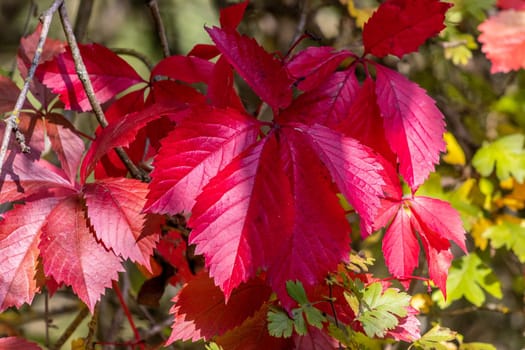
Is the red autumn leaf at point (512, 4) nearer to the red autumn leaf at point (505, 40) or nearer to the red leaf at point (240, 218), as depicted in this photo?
the red autumn leaf at point (505, 40)

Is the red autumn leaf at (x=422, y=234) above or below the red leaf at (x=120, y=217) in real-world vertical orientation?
below

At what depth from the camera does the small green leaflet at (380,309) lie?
0.71 metres

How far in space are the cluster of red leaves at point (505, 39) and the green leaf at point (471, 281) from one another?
0.50 m

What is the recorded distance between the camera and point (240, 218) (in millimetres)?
677

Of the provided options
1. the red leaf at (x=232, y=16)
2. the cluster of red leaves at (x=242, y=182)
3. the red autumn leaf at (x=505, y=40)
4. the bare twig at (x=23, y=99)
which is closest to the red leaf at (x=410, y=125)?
the cluster of red leaves at (x=242, y=182)

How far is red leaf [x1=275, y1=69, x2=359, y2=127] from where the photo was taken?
799mm

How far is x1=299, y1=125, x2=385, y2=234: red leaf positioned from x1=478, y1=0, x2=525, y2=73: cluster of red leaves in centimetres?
81

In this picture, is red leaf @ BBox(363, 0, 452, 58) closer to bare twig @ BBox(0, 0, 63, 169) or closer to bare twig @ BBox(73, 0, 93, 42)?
bare twig @ BBox(0, 0, 63, 169)

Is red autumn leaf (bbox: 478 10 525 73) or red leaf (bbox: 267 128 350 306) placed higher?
red leaf (bbox: 267 128 350 306)

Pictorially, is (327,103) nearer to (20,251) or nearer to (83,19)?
(20,251)

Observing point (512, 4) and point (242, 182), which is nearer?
point (242, 182)

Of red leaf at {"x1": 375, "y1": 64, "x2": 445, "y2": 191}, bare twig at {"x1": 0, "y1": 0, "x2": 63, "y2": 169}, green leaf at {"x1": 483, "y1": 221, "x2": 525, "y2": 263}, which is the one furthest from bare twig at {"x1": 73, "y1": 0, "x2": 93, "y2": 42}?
green leaf at {"x1": 483, "y1": 221, "x2": 525, "y2": 263}

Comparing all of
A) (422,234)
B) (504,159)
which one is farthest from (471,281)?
(422,234)

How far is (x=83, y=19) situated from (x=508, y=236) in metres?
1.23
